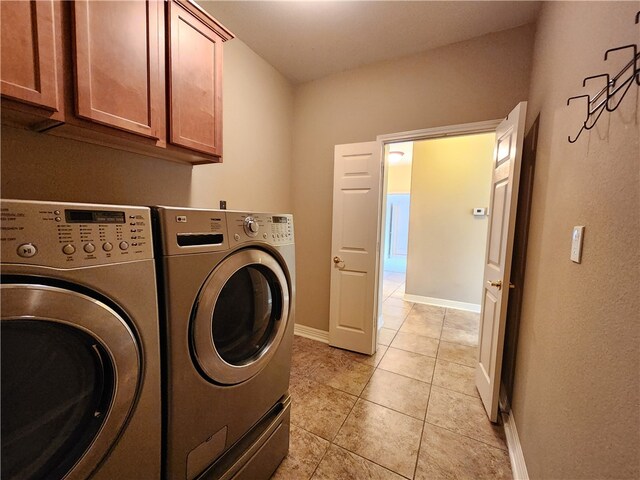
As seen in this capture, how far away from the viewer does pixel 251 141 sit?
89.1 inches

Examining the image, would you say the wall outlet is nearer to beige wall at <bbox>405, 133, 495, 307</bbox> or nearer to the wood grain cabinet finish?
beige wall at <bbox>405, 133, 495, 307</bbox>

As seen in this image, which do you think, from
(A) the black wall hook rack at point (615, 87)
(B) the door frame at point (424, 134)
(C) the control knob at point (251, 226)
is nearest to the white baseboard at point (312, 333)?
(B) the door frame at point (424, 134)

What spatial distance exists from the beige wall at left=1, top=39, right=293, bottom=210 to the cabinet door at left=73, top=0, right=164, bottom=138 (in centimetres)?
40

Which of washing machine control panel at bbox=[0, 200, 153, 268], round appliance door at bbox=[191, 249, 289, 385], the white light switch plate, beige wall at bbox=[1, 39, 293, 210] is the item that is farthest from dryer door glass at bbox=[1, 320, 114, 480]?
the white light switch plate

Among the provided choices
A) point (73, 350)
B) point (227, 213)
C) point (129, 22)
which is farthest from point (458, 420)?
point (129, 22)

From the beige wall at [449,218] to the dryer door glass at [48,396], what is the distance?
4.00 metres

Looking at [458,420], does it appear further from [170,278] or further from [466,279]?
[466,279]

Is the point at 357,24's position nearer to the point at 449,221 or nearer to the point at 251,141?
the point at 251,141

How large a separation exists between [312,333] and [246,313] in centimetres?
184

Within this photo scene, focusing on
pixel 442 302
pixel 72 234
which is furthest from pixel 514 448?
pixel 442 302

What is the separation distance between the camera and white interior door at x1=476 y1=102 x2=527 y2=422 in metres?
1.52

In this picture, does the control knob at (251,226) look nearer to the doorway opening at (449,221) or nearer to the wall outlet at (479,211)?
the doorway opening at (449,221)

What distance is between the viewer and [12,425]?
1.77 ft

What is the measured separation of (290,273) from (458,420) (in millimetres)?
1530
